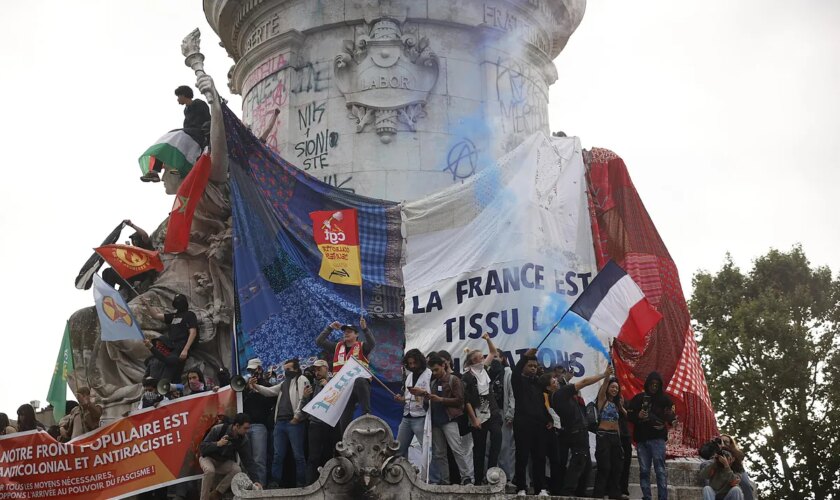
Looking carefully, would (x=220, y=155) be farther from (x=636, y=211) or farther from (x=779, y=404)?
(x=779, y=404)

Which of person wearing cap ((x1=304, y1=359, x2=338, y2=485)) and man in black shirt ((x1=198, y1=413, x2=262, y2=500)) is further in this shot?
person wearing cap ((x1=304, y1=359, x2=338, y2=485))

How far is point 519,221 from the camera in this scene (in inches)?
749

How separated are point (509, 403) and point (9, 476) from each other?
670 centimetres

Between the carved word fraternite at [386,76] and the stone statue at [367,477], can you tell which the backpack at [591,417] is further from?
the carved word fraternite at [386,76]

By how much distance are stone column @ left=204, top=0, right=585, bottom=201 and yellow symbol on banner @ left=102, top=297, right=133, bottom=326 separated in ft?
15.3

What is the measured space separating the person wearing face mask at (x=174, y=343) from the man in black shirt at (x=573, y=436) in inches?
240

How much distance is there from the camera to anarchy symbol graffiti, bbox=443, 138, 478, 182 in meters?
21.4

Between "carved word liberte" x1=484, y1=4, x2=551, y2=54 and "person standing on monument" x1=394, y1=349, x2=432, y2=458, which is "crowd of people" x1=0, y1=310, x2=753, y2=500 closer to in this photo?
"person standing on monument" x1=394, y1=349, x2=432, y2=458

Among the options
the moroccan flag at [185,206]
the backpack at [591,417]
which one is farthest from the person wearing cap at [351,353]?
the moroccan flag at [185,206]

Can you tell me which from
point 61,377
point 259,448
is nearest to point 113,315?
point 61,377

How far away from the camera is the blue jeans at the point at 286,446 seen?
15.6m

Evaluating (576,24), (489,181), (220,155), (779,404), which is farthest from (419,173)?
(779,404)

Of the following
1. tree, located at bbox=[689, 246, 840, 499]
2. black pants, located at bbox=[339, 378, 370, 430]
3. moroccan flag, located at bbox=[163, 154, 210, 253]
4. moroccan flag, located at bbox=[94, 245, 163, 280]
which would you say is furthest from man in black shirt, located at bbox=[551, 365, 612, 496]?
tree, located at bbox=[689, 246, 840, 499]

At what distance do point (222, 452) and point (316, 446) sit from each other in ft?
3.86
